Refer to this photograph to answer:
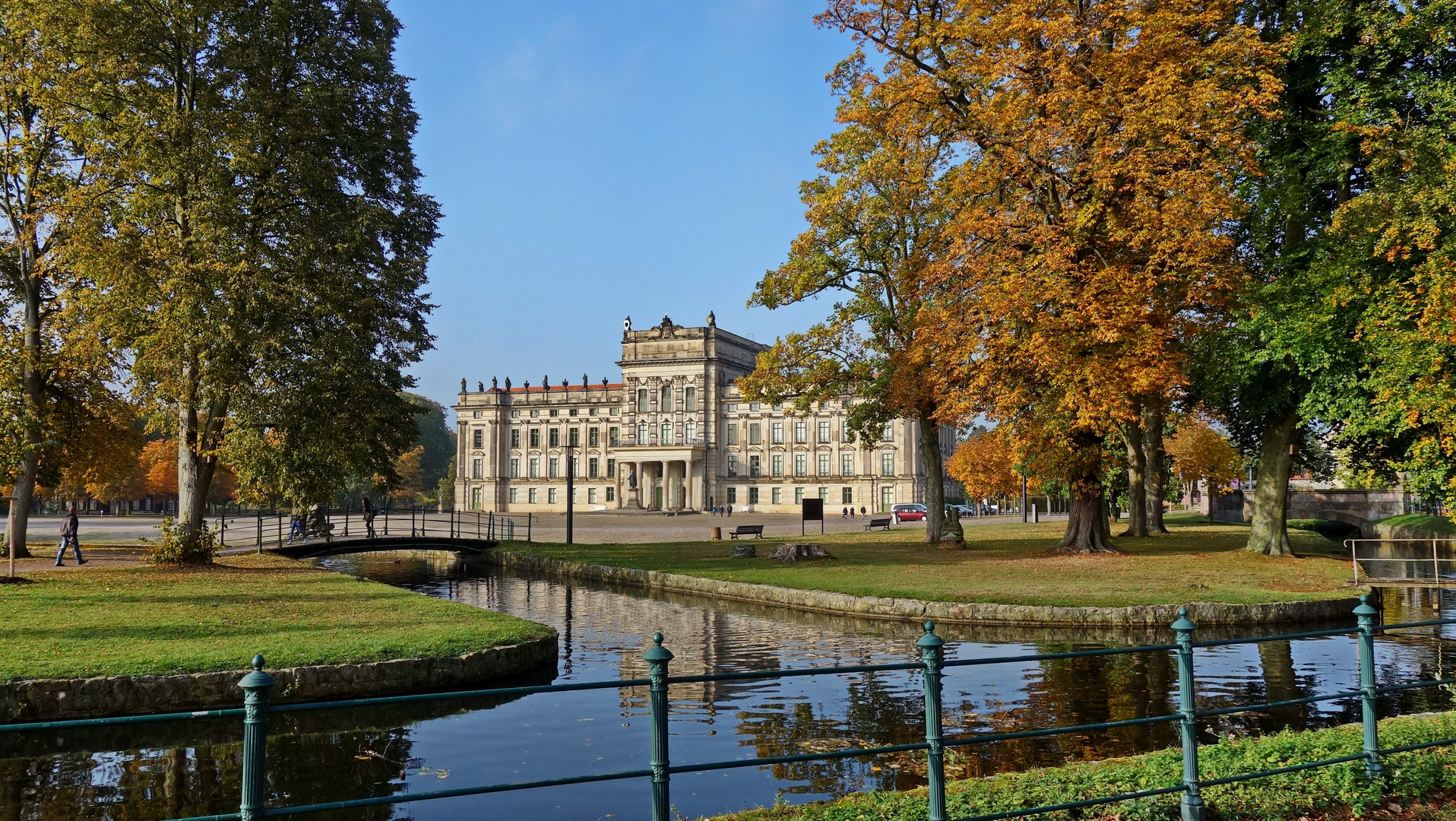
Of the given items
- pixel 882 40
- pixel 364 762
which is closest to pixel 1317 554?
pixel 882 40

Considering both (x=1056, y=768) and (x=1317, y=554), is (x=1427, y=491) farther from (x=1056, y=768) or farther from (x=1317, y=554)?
(x=1056, y=768)

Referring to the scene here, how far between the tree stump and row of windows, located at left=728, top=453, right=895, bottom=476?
6433 centimetres

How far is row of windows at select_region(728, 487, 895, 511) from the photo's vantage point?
91.2 m

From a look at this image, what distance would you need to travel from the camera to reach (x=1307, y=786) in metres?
6.11

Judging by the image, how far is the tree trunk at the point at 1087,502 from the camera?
82.1ft

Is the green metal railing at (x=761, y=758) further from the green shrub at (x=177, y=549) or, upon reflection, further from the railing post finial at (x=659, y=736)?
the green shrub at (x=177, y=549)

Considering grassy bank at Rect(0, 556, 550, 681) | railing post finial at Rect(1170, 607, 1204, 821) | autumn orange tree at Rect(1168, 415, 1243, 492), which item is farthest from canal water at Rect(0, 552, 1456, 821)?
autumn orange tree at Rect(1168, 415, 1243, 492)

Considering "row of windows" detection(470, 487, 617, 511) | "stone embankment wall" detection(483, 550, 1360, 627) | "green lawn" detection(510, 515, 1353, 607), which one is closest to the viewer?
"stone embankment wall" detection(483, 550, 1360, 627)

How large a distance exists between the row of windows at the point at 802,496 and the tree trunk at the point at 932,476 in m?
56.4

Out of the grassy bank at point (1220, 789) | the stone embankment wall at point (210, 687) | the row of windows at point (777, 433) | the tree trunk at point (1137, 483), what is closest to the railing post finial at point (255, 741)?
the grassy bank at point (1220, 789)

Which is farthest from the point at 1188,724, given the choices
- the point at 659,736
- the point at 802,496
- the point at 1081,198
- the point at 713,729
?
the point at 802,496

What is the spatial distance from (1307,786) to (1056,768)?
1.50 metres

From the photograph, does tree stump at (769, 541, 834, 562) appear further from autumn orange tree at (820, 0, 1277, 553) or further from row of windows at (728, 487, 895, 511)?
row of windows at (728, 487, 895, 511)

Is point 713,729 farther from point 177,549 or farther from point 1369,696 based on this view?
point 177,549
